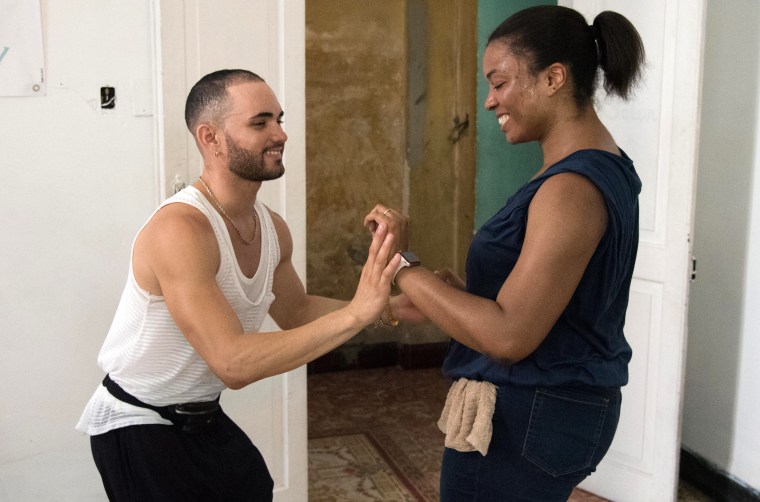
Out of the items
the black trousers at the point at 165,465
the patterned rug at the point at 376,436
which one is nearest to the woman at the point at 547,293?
the black trousers at the point at 165,465

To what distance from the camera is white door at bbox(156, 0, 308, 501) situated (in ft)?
9.25

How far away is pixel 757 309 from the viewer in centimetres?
327

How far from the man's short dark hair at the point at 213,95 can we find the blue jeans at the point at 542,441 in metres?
0.99

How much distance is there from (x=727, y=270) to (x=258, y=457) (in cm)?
222

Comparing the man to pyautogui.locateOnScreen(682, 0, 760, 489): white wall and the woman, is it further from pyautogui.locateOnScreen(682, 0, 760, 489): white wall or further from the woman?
pyautogui.locateOnScreen(682, 0, 760, 489): white wall

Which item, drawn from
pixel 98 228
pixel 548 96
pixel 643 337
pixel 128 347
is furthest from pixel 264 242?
pixel 643 337

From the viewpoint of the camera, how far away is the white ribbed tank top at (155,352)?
6.31 feet

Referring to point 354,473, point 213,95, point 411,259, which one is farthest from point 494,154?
point 411,259

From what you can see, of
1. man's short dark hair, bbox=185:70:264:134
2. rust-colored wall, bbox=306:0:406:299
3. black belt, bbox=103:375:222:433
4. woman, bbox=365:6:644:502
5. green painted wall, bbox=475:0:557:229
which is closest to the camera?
woman, bbox=365:6:644:502

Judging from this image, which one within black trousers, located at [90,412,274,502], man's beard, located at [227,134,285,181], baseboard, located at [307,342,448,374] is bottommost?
baseboard, located at [307,342,448,374]

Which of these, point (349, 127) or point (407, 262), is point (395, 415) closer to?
point (349, 127)

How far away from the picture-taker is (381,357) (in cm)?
548

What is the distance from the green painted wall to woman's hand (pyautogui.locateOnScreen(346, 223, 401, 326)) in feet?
9.90

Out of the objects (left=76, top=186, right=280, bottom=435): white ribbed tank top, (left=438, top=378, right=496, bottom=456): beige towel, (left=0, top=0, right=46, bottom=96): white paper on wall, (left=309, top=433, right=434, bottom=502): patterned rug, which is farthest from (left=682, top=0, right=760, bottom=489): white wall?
(left=0, top=0, right=46, bottom=96): white paper on wall
